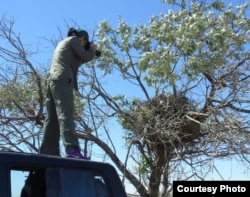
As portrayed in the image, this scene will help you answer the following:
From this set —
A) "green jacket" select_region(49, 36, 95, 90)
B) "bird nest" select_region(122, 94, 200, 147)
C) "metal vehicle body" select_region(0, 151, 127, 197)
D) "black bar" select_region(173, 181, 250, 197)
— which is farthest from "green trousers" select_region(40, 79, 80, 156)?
"bird nest" select_region(122, 94, 200, 147)

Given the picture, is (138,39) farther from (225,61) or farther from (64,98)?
(64,98)

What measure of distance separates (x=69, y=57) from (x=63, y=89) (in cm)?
38

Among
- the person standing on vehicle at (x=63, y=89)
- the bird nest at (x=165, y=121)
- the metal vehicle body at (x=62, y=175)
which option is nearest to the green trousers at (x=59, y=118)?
the person standing on vehicle at (x=63, y=89)

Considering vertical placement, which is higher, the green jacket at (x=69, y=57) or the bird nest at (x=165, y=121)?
the bird nest at (x=165, y=121)

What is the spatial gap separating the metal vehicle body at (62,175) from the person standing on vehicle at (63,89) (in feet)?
3.31

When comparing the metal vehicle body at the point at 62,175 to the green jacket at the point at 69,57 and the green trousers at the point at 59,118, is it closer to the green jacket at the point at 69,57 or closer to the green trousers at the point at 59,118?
the green trousers at the point at 59,118

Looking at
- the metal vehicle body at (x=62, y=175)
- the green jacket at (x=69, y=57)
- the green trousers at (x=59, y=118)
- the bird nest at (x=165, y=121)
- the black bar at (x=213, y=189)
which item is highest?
the bird nest at (x=165, y=121)

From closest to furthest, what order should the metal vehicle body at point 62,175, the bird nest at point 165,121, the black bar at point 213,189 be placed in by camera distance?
the metal vehicle body at point 62,175 → the black bar at point 213,189 → the bird nest at point 165,121

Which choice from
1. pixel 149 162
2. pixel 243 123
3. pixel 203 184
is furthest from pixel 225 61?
pixel 203 184

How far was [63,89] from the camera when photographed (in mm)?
4422

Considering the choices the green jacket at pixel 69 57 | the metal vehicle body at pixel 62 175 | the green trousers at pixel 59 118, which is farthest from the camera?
the green jacket at pixel 69 57

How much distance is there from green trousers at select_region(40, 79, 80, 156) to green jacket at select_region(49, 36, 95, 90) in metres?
0.12

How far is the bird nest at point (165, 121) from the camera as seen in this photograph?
408 inches

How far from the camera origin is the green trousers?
4.21 meters
